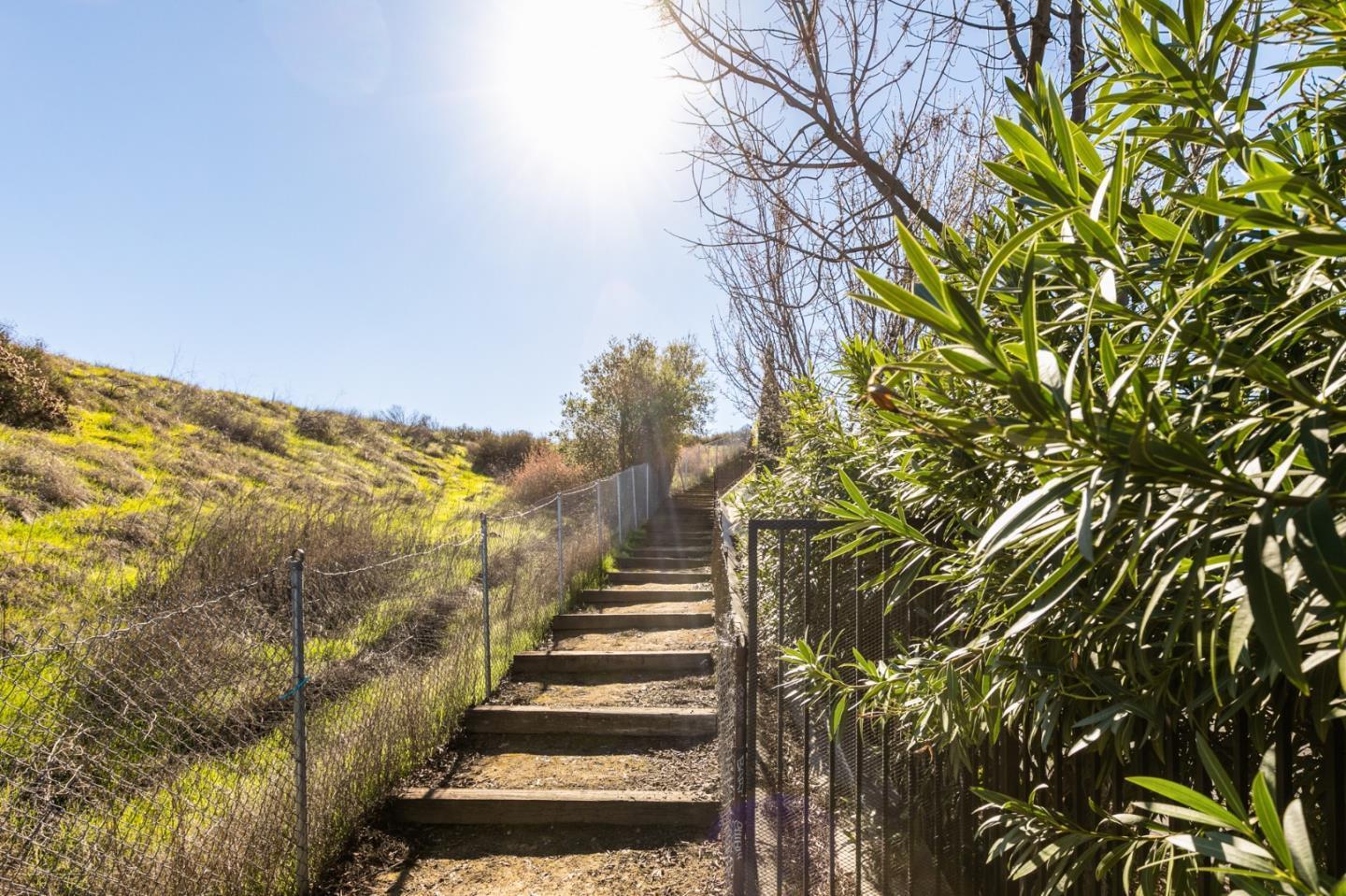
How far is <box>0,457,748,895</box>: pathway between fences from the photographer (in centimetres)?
273

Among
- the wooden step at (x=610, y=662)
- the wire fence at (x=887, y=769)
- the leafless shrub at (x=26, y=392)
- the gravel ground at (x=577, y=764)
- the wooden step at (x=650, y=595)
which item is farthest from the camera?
the leafless shrub at (x=26, y=392)

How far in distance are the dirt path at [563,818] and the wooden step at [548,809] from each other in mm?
16

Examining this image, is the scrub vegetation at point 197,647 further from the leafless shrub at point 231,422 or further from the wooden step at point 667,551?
the leafless shrub at point 231,422

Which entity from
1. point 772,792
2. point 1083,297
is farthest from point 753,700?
point 1083,297

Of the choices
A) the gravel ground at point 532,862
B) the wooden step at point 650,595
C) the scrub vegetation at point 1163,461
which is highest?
the scrub vegetation at point 1163,461

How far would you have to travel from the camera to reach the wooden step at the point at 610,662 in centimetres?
659

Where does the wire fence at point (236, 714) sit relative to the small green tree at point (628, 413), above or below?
below

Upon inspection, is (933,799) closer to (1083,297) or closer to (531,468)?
(1083,297)

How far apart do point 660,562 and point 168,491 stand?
682 cm

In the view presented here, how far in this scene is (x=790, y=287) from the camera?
18.5 feet

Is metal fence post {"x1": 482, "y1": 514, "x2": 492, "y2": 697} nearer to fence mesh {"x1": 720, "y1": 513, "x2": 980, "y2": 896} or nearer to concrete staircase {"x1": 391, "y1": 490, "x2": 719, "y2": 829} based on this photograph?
concrete staircase {"x1": 391, "y1": 490, "x2": 719, "y2": 829}

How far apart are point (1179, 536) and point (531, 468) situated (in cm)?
1592

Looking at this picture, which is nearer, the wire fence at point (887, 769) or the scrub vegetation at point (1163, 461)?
the scrub vegetation at point (1163, 461)

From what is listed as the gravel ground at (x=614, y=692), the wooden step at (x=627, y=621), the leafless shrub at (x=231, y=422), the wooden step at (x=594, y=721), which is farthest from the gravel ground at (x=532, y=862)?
the leafless shrub at (x=231, y=422)
